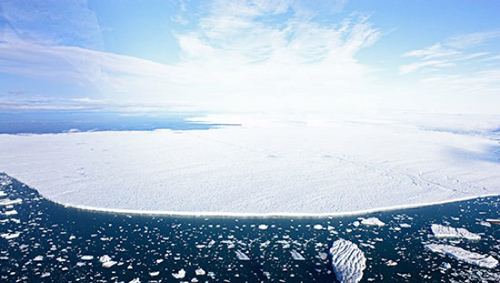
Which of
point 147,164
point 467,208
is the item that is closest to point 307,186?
point 467,208

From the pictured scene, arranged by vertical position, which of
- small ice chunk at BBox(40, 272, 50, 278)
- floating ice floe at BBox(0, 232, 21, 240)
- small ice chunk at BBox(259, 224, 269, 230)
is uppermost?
floating ice floe at BBox(0, 232, 21, 240)

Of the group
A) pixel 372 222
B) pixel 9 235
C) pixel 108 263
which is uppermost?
pixel 9 235

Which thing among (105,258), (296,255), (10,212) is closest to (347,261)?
(296,255)

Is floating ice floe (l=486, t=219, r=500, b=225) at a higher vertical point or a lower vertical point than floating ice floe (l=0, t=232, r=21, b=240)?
lower

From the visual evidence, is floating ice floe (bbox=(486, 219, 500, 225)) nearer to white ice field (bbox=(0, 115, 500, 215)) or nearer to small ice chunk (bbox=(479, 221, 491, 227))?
small ice chunk (bbox=(479, 221, 491, 227))

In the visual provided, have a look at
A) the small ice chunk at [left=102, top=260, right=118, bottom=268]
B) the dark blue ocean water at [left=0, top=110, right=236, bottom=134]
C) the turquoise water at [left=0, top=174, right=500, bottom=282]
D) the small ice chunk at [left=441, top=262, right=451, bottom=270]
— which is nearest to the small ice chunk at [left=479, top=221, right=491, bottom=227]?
the turquoise water at [left=0, top=174, right=500, bottom=282]

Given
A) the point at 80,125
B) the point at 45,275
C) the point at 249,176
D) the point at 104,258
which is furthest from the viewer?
the point at 80,125

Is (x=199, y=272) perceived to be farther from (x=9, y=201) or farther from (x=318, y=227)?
(x=9, y=201)

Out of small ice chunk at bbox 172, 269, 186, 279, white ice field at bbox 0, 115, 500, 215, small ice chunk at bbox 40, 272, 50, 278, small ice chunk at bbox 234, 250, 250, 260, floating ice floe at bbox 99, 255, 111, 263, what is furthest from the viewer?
white ice field at bbox 0, 115, 500, 215
